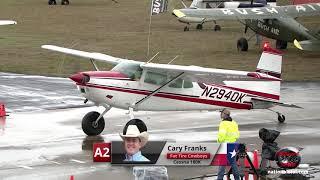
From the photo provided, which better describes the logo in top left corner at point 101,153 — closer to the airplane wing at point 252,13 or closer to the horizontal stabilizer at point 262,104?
the horizontal stabilizer at point 262,104

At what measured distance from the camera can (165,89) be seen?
20.2 m

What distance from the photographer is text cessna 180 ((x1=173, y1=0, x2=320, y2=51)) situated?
3745 centimetres

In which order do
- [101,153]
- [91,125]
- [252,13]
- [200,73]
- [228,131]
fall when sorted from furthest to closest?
[252,13], [91,125], [200,73], [101,153], [228,131]

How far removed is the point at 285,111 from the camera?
2427cm

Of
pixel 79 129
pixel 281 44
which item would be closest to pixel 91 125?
pixel 79 129

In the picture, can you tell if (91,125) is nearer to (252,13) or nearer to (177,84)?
(177,84)

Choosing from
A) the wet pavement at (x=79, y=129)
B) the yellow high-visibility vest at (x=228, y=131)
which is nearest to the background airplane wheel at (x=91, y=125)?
the wet pavement at (x=79, y=129)

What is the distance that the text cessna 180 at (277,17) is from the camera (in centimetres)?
3745

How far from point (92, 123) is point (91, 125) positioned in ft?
0.21

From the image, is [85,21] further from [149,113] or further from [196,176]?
[196,176]

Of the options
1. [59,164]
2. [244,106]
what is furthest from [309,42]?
[59,164]

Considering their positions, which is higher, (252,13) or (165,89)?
(252,13)

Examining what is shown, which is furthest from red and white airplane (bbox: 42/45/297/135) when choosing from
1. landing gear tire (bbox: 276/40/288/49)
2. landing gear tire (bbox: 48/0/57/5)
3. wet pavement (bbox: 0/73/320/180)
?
landing gear tire (bbox: 48/0/57/5)

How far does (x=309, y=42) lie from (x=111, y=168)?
73.0 feet
